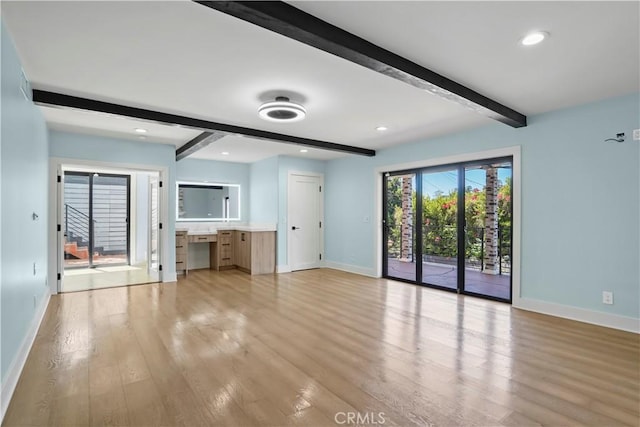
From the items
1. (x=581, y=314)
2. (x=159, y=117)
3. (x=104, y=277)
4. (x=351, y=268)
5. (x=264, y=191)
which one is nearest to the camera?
(x=581, y=314)

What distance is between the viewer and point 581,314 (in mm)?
3729

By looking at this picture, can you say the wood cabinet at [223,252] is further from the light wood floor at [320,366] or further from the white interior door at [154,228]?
the light wood floor at [320,366]

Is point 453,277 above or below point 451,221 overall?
below

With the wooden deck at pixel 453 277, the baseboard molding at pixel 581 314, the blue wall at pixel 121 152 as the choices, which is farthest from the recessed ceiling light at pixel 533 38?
the blue wall at pixel 121 152

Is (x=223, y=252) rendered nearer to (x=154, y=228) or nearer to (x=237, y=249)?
(x=237, y=249)

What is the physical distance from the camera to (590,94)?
338 cm

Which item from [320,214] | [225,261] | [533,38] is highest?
[533,38]

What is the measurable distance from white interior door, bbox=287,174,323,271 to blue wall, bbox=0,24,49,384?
14.0ft

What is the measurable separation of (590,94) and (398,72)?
7.61ft

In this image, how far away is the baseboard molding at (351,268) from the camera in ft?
21.0

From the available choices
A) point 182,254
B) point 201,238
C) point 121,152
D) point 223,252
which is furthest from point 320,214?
point 121,152

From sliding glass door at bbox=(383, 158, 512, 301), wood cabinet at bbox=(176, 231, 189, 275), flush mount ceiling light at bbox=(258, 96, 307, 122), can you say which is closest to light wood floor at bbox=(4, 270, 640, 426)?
sliding glass door at bbox=(383, 158, 512, 301)

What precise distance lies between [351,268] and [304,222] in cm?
142

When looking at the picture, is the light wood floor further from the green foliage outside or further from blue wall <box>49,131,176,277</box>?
blue wall <box>49,131,176,277</box>
